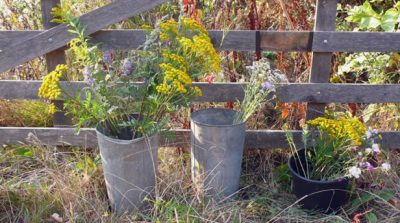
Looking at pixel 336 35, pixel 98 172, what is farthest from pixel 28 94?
pixel 336 35

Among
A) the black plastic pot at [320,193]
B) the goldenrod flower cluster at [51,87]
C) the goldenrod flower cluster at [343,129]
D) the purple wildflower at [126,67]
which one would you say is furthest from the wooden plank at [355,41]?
the goldenrod flower cluster at [51,87]

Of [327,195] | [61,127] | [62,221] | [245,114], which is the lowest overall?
[62,221]

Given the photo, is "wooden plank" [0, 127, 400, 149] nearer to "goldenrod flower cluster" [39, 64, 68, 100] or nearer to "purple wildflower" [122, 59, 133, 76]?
"purple wildflower" [122, 59, 133, 76]

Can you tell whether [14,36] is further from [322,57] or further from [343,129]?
[343,129]

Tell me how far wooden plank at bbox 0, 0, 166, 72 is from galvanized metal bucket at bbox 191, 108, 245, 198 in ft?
2.57

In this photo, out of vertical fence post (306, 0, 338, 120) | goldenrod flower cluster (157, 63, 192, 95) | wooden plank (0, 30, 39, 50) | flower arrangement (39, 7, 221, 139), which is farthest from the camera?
wooden plank (0, 30, 39, 50)

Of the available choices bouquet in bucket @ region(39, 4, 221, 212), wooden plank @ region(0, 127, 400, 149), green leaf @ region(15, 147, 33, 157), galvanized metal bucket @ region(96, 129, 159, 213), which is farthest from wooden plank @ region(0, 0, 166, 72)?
galvanized metal bucket @ region(96, 129, 159, 213)

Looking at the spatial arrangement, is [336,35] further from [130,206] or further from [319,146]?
[130,206]

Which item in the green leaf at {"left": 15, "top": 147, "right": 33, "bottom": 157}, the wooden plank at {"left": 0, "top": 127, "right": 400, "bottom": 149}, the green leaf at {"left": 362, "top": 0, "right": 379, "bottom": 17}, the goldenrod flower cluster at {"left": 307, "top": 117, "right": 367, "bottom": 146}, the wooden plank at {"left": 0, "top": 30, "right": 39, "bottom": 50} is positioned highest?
the green leaf at {"left": 362, "top": 0, "right": 379, "bottom": 17}

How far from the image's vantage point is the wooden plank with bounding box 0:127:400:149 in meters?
3.29

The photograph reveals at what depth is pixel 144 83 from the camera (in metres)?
2.71

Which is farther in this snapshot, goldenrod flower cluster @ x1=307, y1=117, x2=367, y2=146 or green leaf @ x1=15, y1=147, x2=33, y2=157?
green leaf @ x1=15, y1=147, x2=33, y2=157

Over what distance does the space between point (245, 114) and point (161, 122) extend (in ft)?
1.76

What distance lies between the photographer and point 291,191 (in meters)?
3.04
